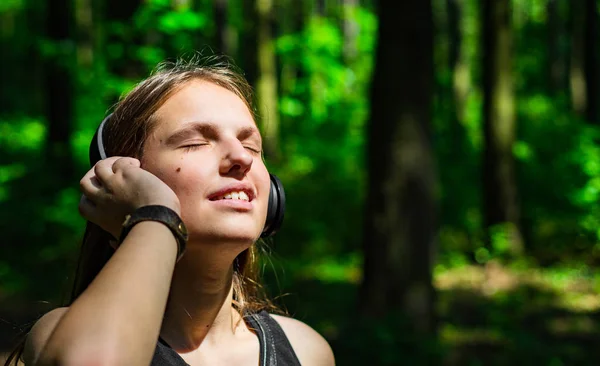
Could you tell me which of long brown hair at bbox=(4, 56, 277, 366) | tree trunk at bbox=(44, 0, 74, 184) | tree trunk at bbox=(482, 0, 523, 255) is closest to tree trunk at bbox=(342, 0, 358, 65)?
tree trunk at bbox=(44, 0, 74, 184)

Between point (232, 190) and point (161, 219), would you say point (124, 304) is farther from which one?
point (232, 190)

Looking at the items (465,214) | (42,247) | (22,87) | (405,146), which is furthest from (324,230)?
(22,87)

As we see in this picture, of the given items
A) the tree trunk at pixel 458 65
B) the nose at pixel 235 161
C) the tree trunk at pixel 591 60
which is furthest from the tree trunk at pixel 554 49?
the nose at pixel 235 161

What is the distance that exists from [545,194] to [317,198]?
15.1 ft

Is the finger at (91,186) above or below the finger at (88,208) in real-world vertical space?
above

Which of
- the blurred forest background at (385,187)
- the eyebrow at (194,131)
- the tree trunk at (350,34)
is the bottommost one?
the blurred forest background at (385,187)

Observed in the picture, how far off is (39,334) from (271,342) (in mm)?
713

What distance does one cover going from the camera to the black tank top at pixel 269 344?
2.25 metres

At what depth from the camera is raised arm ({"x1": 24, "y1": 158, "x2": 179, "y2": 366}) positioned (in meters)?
1.57

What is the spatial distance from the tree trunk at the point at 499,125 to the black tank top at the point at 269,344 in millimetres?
11048

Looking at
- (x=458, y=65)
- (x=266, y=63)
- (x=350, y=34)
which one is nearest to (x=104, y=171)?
(x=266, y=63)

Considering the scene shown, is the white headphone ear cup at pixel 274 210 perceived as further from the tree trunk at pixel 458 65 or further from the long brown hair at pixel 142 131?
the tree trunk at pixel 458 65

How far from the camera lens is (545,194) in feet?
49.9

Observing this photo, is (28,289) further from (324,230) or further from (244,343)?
(244,343)
